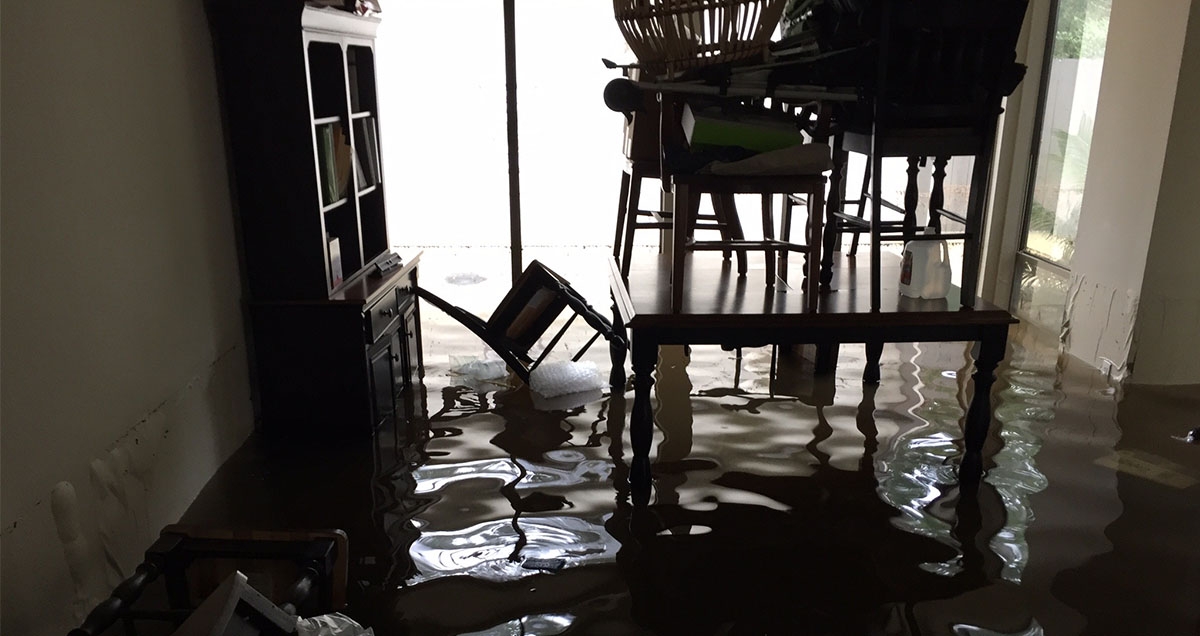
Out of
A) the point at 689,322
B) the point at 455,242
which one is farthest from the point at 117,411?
the point at 455,242

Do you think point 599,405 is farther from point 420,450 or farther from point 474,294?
point 474,294

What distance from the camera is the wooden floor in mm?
2730

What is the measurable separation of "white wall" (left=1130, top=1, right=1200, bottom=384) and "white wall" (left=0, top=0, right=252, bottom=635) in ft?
13.3

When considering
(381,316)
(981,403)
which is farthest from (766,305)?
(381,316)

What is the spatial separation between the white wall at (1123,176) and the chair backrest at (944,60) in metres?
1.72

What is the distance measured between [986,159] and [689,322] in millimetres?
1108

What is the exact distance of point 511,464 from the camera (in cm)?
317

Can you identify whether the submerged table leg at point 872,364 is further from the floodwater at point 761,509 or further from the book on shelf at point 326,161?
the book on shelf at point 326,161

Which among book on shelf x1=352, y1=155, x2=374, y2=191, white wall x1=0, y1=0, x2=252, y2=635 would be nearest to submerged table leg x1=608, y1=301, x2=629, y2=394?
book on shelf x1=352, y1=155, x2=374, y2=191

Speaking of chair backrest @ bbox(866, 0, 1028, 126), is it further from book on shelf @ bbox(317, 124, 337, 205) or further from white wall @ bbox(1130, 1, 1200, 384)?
book on shelf @ bbox(317, 124, 337, 205)

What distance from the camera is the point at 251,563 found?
2.18m

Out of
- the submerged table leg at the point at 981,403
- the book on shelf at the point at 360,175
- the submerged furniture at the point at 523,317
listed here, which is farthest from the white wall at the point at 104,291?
the submerged table leg at the point at 981,403

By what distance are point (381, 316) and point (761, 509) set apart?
5.63ft

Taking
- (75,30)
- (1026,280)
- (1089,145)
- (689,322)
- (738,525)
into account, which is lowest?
(738,525)
